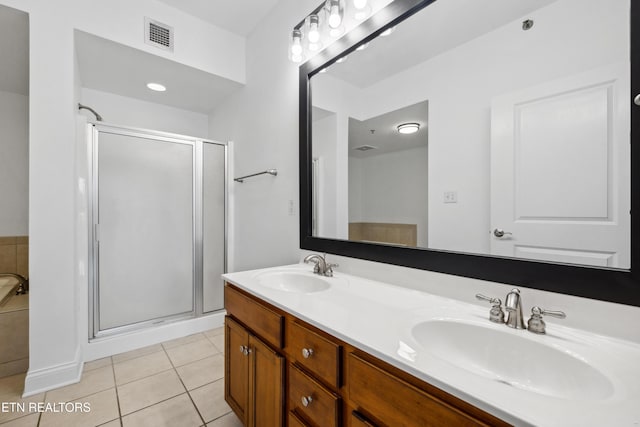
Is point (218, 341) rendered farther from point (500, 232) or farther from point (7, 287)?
point (500, 232)

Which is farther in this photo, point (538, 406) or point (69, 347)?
point (69, 347)

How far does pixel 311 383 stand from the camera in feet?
2.85

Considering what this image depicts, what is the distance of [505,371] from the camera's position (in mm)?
751

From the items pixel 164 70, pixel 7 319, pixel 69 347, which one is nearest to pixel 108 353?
pixel 69 347

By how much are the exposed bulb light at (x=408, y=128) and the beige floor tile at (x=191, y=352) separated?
2080mm

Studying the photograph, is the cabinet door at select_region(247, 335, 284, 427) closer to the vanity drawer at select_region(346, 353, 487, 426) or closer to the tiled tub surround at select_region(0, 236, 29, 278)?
the vanity drawer at select_region(346, 353, 487, 426)

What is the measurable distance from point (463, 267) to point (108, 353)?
8.33ft

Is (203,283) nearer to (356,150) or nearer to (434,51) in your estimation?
(356,150)

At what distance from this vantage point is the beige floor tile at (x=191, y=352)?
2035 mm

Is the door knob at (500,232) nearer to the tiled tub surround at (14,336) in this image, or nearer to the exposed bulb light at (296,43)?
the exposed bulb light at (296,43)

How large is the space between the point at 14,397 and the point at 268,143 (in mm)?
2215

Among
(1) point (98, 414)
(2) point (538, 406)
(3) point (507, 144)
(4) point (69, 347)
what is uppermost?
(3) point (507, 144)

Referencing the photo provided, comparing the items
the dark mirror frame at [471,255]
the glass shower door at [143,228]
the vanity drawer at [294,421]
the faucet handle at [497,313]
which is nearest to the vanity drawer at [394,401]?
the vanity drawer at [294,421]

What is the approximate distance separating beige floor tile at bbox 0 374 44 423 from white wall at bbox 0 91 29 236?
4.98ft
